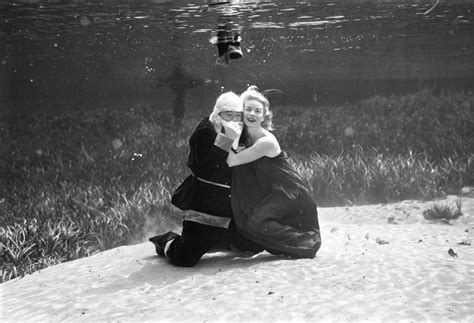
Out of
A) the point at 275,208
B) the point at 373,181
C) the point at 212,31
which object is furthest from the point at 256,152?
the point at 212,31

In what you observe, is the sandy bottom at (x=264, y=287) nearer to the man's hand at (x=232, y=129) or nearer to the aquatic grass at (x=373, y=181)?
the man's hand at (x=232, y=129)

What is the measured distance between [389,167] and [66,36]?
1869 centimetres

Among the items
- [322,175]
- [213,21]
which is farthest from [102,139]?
[322,175]

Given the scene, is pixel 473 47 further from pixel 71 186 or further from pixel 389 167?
pixel 71 186

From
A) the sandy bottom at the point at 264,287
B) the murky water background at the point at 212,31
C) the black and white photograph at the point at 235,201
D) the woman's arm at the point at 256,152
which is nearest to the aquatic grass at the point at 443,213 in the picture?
the black and white photograph at the point at 235,201

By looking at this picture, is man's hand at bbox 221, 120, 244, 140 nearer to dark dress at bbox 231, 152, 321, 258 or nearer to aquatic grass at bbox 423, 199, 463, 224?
dark dress at bbox 231, 152, 321, 258

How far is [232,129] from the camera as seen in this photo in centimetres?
454

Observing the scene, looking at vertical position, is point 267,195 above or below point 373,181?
above

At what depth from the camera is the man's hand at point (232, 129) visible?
14.9ft

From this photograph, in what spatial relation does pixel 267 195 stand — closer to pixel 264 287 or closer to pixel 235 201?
pixel 235 201

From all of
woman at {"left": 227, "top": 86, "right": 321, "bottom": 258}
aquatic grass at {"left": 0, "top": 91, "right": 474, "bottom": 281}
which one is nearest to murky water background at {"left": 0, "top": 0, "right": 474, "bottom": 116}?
aquatic grass at {"left": 0, "top": 91, "right": 474, "bottom": 281}

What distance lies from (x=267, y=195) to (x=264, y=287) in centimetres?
120

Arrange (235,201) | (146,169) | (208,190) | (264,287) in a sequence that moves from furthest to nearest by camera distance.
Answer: (146,169)
(208,190)
(235,201)
(264,287)

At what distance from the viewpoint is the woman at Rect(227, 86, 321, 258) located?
4.57 metres
